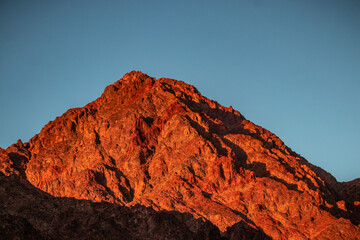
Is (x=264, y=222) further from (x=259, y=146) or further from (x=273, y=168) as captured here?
(x=259, y=146)

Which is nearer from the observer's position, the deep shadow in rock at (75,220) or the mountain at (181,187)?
the deep shadow in rock at (75,220)

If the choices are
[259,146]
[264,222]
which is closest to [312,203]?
[264,222]

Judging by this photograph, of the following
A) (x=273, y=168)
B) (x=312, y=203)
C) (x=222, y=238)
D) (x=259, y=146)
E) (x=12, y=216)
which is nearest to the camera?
(x=12, y=216)

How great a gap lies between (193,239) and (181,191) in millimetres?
52137

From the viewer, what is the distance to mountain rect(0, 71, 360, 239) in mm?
104625

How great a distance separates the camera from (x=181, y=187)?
156875 mm

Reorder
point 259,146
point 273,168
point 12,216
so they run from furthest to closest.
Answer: point 259,146 < point 273,168 < point 12,216

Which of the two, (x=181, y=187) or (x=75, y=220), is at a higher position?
(x=181, y=187)

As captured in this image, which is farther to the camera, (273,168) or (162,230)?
(273,168)

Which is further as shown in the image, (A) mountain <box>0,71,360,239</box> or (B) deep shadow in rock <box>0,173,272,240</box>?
(A) mountain <box>0,71,360,239</box>

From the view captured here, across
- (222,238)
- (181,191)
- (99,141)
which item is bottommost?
(222,238)

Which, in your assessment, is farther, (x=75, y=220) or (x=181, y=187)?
(x=181, y=187)

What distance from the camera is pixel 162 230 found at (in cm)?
10575

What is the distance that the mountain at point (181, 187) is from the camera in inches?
4119
